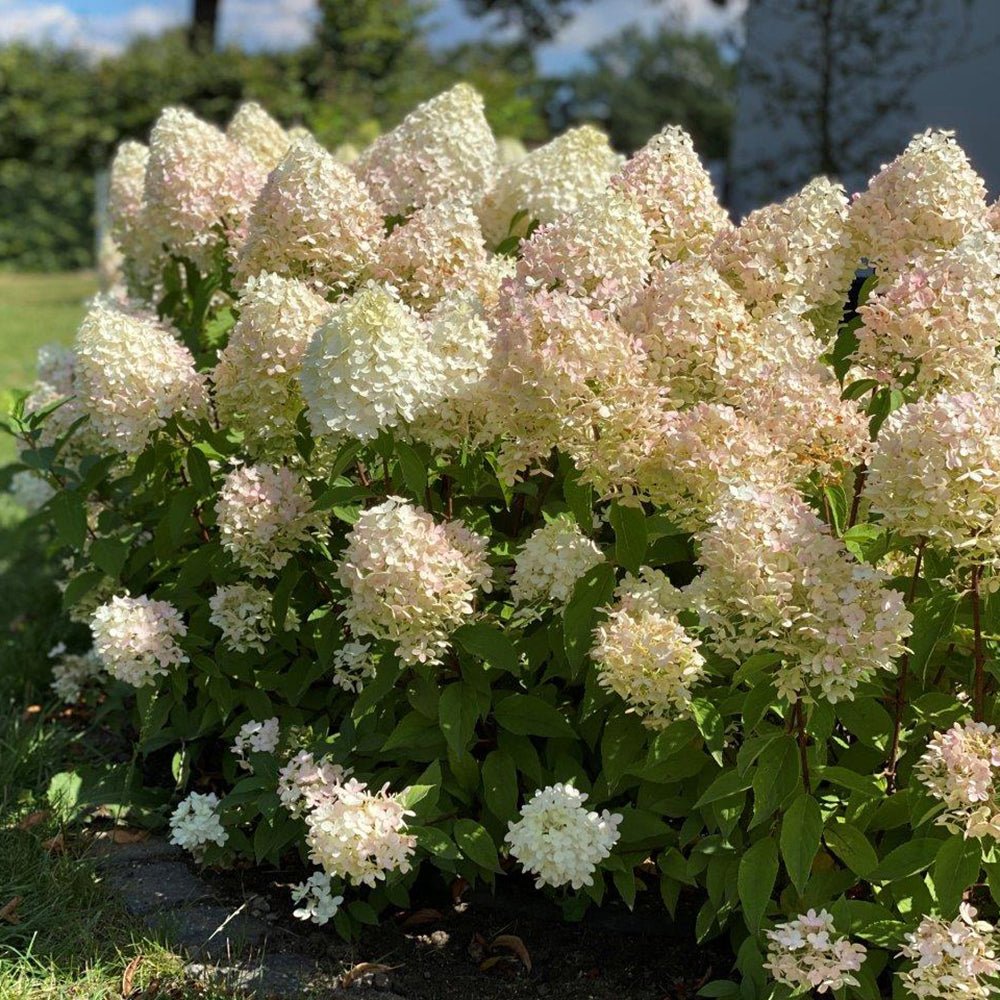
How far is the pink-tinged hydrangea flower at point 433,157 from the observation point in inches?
134

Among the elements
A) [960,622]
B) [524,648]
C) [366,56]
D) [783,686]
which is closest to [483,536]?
[524,648]

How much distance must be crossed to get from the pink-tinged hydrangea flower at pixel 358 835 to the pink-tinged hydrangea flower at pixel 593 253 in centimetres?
108

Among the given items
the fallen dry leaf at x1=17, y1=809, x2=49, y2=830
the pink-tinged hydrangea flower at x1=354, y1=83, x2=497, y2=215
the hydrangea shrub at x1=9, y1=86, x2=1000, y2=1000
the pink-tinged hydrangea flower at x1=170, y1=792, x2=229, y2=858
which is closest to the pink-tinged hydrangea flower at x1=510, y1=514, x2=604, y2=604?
the hydrangea shrub at x1=9, y1=86, x2=1000, y2=1000

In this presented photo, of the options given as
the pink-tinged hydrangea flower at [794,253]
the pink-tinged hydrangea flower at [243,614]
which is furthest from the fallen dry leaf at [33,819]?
the pink-tinged hydrangea flower at [794,253]

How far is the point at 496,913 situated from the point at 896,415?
155 cm

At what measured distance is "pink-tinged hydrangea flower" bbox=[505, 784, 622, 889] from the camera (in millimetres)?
2406

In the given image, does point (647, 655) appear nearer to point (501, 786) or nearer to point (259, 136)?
point (501, 786)

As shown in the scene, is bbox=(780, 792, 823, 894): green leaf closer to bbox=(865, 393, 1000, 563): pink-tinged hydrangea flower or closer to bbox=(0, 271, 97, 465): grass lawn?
bbox=(865, 393, 1000, 563): pink-tinged hydrangea flower

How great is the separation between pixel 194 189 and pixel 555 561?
1686 mm

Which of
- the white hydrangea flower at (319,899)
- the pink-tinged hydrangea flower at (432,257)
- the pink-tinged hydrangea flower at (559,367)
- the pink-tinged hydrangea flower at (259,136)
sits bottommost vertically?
the white hydrangea flower at (319,899)

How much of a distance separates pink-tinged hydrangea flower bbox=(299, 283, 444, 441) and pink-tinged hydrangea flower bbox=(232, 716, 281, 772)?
91 centimetres

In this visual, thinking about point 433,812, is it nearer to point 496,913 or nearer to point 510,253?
point 496,913

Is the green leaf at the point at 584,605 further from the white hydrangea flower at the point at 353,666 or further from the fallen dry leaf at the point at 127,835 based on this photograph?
the fallen dry leaf at the point at 127,835

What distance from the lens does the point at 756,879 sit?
235cm
